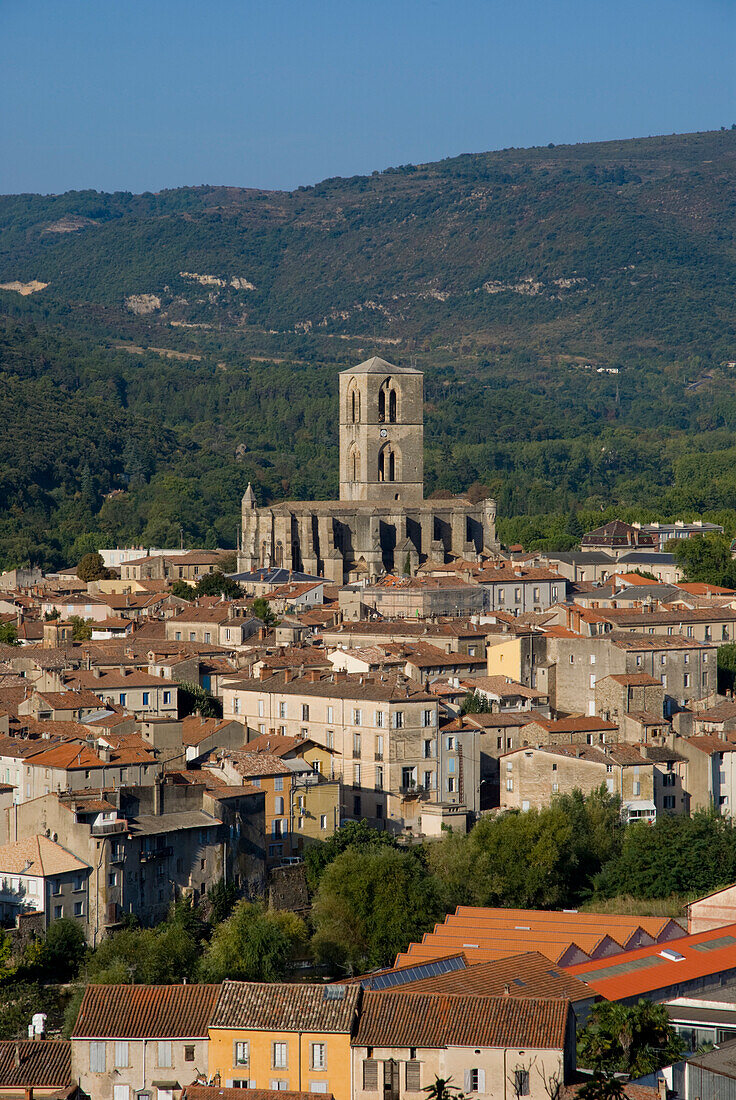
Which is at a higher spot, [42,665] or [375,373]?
[375,373]

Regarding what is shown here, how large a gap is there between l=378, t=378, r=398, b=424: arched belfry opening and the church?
0.12 feet

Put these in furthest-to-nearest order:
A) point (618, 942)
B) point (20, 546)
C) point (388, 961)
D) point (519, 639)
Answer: point (20, 546)
point (519, 639)
point (388, 961)
point (618, 942)

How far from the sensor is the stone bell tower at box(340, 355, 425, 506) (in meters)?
79.1

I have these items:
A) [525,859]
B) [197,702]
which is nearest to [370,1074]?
[525,859]

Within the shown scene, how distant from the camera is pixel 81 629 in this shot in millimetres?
56125

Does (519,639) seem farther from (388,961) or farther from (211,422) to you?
(211,422)

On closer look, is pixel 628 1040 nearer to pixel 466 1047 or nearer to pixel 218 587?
pixel 466 1047

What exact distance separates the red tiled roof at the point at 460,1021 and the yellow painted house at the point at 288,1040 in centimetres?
30

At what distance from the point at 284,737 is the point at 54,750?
5.53m

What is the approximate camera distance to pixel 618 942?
31.1 meters

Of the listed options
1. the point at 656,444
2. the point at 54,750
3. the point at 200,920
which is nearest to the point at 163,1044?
the point at 200,920

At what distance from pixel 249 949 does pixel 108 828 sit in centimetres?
324

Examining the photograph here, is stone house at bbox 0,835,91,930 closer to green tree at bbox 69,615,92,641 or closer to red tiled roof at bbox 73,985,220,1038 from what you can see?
red tiled roof at bbox 73,985,220,1038

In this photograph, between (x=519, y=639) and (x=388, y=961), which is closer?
(x=388, y=961)
